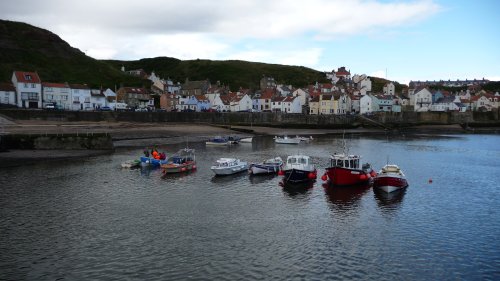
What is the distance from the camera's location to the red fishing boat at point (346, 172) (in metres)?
38.8

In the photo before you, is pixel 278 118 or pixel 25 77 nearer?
pixel 25 77

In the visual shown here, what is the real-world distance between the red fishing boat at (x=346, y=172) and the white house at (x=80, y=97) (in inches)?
3117

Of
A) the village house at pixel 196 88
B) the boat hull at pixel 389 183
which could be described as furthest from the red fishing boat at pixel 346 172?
the village house at pixel 196 88

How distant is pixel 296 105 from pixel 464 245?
4226 inches

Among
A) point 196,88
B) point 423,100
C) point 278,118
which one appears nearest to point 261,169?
point 278,118

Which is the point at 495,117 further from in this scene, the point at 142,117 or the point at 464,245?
the point at 464,245

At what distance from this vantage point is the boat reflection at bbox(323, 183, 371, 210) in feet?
105

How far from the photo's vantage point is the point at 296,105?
130 m

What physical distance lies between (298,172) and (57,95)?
78.2 metres

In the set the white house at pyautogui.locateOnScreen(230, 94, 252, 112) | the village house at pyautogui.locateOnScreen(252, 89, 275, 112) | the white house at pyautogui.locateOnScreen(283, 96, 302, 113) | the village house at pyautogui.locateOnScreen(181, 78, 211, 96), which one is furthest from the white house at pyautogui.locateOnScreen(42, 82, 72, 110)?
the white house at pyautogui.locateOnScreen(283, 96, 302, 113)

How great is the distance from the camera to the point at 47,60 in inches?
5669

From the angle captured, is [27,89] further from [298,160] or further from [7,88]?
[298,160]

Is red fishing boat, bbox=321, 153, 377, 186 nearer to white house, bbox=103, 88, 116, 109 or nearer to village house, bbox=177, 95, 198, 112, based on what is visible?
white house, bbox=103, 88, 116, 109

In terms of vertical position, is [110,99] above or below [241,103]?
above
